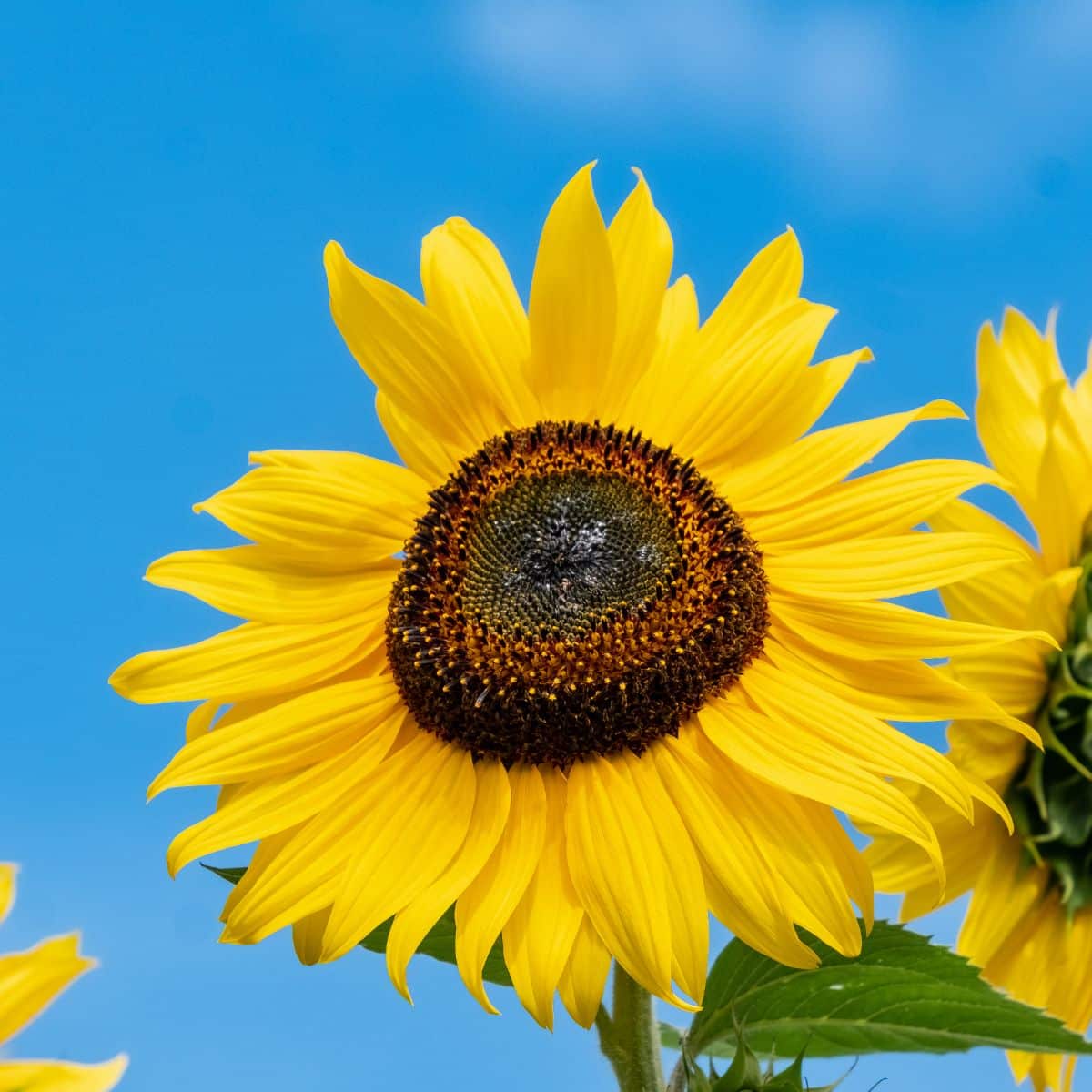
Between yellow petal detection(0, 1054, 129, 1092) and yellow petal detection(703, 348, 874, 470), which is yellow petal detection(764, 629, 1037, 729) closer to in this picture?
yellow petal detection(703, 348, 874, 470)

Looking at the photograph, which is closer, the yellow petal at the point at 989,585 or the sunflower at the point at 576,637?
the sunflower at the point at 576,637

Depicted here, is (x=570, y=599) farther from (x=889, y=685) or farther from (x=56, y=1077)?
(x=56, y=1077)

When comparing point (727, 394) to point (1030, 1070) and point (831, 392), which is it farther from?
point (1030, 1070)

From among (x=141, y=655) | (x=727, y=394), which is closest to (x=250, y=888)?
(x=141, y=655)

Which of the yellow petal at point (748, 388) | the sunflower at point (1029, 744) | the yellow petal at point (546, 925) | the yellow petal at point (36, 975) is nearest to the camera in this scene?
the yellow petal at point (36, 975)

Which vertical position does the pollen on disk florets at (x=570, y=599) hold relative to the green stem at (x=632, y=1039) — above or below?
above

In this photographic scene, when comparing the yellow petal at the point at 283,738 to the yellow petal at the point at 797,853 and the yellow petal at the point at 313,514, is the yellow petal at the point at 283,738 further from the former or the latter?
the yellow petal at the point at 797,853

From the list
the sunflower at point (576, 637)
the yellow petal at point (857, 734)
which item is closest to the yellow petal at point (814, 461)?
the sunflower at point (576, 637)
